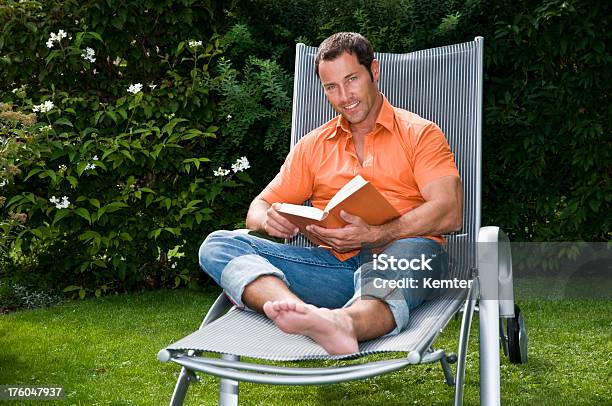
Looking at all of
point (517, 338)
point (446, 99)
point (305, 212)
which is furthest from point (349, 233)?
point (517, 338)

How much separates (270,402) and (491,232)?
3.63 feet

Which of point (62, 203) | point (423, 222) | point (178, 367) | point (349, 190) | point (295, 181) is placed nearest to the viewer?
point (349, 190)

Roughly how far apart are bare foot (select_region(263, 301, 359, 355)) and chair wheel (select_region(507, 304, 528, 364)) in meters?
1.29

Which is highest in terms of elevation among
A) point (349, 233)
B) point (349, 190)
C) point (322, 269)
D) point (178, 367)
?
point (349, 190)

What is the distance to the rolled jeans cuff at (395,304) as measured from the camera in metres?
2.49

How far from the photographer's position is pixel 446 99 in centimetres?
346

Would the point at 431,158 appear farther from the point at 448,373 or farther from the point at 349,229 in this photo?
the point at 448,373

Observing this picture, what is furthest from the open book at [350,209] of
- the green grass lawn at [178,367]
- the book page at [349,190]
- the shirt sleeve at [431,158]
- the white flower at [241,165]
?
the white flower at [241,165]

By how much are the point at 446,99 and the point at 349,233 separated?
0.93 metres

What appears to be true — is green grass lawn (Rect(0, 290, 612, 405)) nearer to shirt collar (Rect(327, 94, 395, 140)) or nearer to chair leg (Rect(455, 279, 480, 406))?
chair leg (Rect(455, 279, 480, 406))

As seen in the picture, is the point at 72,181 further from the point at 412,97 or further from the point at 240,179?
the point at 412,97

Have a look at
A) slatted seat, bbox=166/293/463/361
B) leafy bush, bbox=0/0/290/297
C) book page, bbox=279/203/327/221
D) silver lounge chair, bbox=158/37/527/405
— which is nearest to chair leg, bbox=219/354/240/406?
silver lounge chair, bbox=158/37/527/405

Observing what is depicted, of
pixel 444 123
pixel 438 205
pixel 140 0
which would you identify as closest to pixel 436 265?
pixel 438 205

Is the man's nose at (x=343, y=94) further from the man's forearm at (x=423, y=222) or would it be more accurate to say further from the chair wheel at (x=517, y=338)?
the chair wheel at (x=517, y=338)
